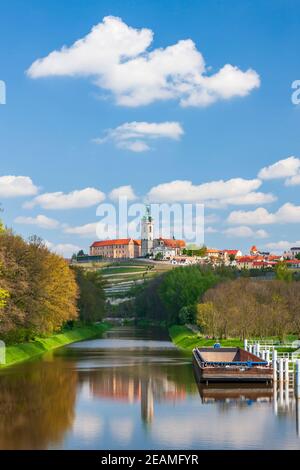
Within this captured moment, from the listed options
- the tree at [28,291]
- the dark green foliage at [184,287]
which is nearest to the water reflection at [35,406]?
the tree at [28,291]

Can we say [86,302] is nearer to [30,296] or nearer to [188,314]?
[188,314]

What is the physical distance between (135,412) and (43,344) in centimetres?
5604

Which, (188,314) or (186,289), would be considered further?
(186,289)

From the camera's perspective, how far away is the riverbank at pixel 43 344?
7138 cm

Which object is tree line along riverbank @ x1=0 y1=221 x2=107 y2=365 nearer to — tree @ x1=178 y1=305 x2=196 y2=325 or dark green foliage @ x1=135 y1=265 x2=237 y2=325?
tree @ x1=178 y1=305 x2=196 y2=325

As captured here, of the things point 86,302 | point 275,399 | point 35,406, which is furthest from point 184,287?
A: point 35,406

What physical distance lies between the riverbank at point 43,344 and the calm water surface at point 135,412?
25.3ft

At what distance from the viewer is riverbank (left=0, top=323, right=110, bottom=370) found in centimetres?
7138

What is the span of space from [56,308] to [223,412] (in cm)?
5287

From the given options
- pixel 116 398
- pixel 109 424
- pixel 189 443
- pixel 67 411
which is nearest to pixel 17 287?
pixel 116 398

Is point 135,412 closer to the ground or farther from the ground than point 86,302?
closer to the ground

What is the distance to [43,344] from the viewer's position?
92.9 m

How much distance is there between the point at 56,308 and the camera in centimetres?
8844
